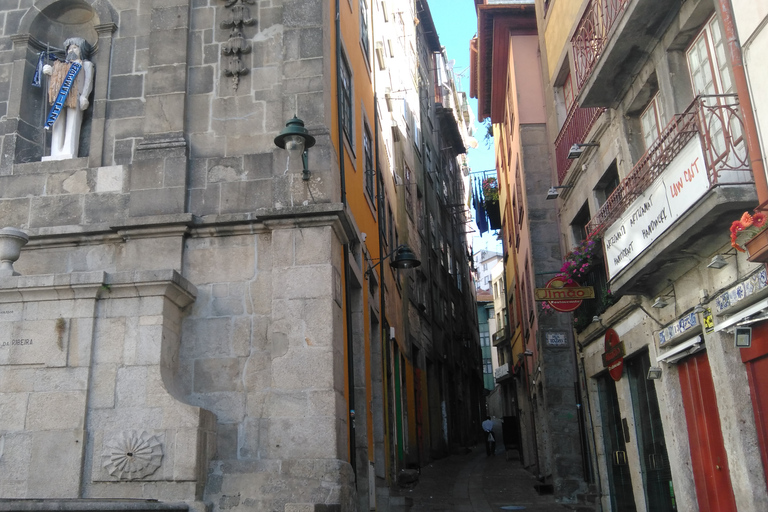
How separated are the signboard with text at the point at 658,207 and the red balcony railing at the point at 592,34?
2.29m

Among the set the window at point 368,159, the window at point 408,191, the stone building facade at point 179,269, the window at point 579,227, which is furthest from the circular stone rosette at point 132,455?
the window at point 408,191

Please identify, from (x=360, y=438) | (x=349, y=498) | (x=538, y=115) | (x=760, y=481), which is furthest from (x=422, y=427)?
(x=760, y=481)

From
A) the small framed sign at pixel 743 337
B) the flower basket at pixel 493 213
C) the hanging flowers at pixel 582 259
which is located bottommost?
the small framed sign at pixel 743 337

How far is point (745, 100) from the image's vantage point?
22.4 feet

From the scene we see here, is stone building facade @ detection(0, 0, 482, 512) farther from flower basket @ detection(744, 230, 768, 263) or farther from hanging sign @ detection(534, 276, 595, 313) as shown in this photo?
flower basket @ detection(744, 230, 768, 263)

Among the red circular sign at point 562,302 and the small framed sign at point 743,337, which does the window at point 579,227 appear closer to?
the red circular sign at point 562,302

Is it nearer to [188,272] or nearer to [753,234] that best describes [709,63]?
[753,234]

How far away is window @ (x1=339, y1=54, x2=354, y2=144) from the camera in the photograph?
11.6 m

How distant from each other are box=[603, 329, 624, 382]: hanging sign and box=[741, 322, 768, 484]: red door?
3.77 metres

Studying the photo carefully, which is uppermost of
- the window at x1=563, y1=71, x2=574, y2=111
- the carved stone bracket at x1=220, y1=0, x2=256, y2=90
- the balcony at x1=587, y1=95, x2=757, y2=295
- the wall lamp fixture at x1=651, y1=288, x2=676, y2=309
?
the window at x1=563, y1=71, x2=574, y2=111

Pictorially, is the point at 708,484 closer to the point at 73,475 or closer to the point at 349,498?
the point at 349,498

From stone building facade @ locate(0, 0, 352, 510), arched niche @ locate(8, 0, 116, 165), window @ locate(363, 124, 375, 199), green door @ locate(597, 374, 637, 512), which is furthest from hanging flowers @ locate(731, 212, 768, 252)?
arched niche @ locate(8, 0, 116, 165)

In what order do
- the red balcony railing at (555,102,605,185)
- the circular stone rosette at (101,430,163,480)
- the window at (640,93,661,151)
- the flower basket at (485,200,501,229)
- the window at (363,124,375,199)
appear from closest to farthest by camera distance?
the circular stone rosette at (101,430,163,480)
the window at (640,93,661,151)
the red balcony railing at (555,102,605,185)
the window at (363,124,375,199)
the flower basket at (485,200,501,229)

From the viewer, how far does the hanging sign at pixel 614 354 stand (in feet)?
36.9
